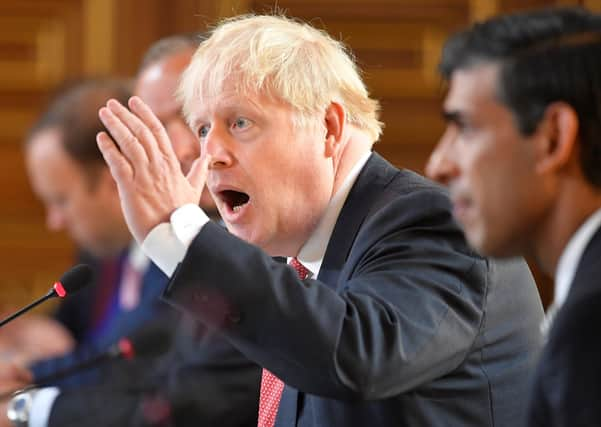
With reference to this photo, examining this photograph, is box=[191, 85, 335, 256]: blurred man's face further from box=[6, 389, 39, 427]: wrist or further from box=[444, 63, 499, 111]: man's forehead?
box=[6, 389, 39, 427]: wrist

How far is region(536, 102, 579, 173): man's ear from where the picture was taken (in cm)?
141

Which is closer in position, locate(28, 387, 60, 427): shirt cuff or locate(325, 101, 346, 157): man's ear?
locate(325, 101, 346, 157): man's ear

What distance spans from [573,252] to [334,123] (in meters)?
0.70

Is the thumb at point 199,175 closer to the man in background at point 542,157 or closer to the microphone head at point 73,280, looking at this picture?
the microphone head at point 73,280

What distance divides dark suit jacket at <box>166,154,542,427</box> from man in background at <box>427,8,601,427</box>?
0.25 m

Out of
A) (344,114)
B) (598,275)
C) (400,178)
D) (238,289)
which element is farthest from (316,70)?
(598,275)

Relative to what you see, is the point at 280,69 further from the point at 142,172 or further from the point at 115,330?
the point at 115,330

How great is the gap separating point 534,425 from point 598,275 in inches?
7.1

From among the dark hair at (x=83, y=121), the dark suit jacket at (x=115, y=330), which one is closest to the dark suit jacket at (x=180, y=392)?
the dark suit jacket at (x=115, y=330)

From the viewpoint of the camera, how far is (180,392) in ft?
9.31

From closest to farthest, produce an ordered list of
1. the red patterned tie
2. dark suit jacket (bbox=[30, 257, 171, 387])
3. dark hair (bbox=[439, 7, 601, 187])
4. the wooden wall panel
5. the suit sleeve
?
dark hair (bbox=[439, 7, 601, 187])
the suit sleeve
the red patterned tie
dark suit jacket (bbox=[30, 257, 171, 387])
the wooden wall panel

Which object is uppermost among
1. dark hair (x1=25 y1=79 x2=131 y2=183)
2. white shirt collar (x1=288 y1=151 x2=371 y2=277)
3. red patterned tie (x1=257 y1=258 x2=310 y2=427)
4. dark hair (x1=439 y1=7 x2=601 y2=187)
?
dark hair (x1=439 y1=7 x2=601 y2=187)

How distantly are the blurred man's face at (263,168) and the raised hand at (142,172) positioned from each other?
7.7 inches

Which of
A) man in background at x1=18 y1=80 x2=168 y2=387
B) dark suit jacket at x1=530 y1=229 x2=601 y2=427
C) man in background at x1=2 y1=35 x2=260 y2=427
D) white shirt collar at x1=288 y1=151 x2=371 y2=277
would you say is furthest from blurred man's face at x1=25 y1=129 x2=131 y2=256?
dark suit jacket at x1=530 y1=229 x2=601 y2=427
